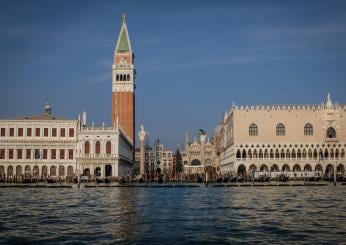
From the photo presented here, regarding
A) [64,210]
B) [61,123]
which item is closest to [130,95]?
[61,123]

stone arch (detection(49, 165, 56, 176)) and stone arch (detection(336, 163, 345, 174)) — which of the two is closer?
stone arch (detection(49, 165, 56, 176))

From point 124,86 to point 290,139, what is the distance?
34443mm

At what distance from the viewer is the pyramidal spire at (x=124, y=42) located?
104 metres

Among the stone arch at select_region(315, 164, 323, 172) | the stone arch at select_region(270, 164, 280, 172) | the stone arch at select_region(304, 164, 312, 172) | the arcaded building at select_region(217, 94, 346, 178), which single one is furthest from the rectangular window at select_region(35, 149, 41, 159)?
the stone arch at select_region(315, 164, 323, 172)

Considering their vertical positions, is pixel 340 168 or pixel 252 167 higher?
pixel 252 167

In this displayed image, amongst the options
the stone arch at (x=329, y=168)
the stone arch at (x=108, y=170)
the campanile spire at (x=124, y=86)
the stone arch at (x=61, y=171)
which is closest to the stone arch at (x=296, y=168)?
the stone arch at (x=329, y=168)

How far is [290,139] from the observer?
85938 millimetres

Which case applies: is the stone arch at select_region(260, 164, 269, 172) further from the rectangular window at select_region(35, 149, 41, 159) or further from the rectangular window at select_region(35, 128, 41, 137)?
the rectangular window at select_region(35, 128, 41, 137)

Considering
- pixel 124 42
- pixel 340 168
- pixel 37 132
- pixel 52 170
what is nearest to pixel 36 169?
pixel 52 170

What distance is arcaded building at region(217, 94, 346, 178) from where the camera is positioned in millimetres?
85688

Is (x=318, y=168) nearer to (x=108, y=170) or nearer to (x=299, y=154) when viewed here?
(x=299, y=154)

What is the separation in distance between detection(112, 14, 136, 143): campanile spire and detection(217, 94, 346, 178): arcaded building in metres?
23.0

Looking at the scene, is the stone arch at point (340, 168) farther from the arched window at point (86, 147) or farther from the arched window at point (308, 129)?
the arched window at point (86, 147)

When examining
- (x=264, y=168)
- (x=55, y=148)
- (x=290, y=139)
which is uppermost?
(x=290, y=139)
